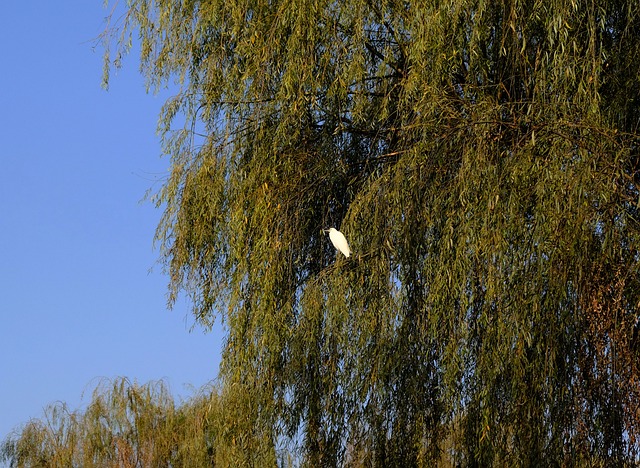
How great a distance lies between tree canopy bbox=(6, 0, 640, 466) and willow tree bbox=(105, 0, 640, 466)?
0.04 ft

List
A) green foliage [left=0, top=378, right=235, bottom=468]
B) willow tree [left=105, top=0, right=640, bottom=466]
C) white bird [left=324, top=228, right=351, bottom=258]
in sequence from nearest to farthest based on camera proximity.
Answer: willow tree [left=105, top=0, right=640, bottom=466] → white bird [left=324, top=228, right=351, bottom=258] → green foliage [left=0, top=378, right=235, bottom=468]

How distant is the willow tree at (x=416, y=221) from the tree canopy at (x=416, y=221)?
0.01 meters

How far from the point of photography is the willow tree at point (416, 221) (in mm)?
4801

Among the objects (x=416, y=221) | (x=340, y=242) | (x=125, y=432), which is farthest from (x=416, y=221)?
(x=125, y=432)

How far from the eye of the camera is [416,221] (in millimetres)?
5531

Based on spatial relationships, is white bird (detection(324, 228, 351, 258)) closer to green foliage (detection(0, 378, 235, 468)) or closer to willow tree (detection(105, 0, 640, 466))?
willow tree (detection(105, 0, 640, 466))

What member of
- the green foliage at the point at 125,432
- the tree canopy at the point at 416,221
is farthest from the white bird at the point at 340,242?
the green foliage at the point at 125,432

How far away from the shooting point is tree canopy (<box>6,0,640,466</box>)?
4801 millimetres

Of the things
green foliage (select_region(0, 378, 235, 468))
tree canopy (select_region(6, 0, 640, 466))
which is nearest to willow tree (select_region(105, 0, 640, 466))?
Answer: tree canopy (select_region(6, 0, 640, 466))

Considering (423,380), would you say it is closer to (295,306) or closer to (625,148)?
(295,306)

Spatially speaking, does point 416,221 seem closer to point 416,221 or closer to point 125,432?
point 416,221

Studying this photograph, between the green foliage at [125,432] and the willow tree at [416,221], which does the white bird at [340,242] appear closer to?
the willow tree at [416,221]

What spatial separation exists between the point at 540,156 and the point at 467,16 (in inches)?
41.7

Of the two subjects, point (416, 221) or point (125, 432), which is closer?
point (416, 221)
